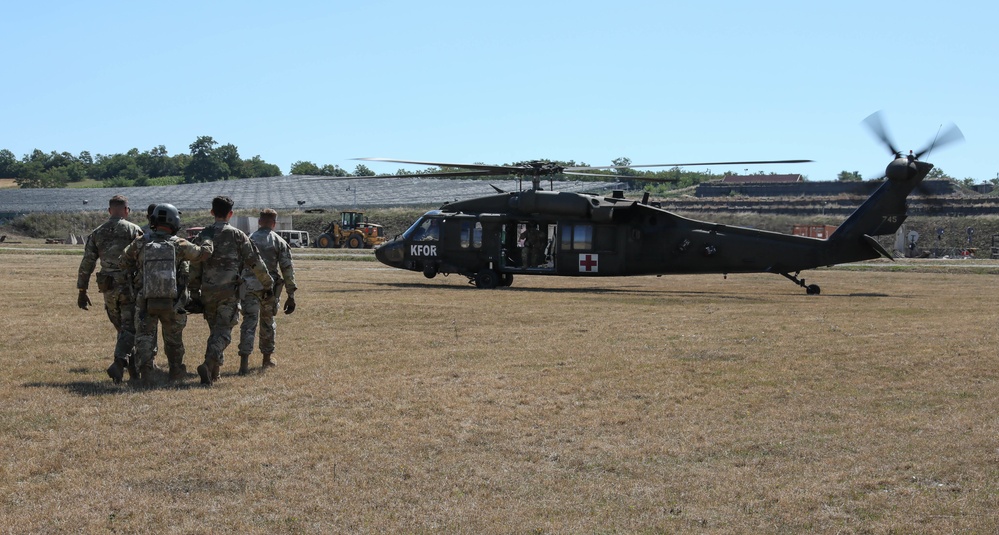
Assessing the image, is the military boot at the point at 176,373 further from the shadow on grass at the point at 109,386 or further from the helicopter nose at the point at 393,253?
the helicopter nose at the point at 393,253

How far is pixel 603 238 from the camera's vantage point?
24.2 metres

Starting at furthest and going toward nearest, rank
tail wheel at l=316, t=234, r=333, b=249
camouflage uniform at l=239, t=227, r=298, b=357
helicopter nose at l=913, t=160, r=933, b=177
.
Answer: tail wheel at l=316, t=234, r=333, b=249 → helicopter nose at l=913, t=160, r=933, b=177 → camouflage uniform at l=239, t=227, r=298, b=357

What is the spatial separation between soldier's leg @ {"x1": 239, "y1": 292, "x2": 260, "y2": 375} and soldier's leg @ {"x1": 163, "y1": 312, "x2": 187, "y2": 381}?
66 cm

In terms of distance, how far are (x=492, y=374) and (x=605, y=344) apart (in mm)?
2897

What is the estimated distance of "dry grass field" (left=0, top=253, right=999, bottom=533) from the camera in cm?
567

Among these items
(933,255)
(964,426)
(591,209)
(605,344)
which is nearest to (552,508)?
(964,426)

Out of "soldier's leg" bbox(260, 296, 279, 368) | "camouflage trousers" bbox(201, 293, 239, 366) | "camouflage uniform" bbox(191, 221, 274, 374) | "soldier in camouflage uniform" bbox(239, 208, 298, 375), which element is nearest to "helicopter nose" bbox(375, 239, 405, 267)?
"soldier in camouflage uniform" bbox(239, 208, 298, 375)

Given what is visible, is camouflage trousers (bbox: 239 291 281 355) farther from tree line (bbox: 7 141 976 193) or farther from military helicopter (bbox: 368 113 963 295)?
tree line (bbox: 7 141 976 193)

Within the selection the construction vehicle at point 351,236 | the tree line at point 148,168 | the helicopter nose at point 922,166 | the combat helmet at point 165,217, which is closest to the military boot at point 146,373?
the combat helmet at point 165,217

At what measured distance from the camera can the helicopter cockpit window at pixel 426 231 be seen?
25.8 meters

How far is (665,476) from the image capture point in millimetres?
6500

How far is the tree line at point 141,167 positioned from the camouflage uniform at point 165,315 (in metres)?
146

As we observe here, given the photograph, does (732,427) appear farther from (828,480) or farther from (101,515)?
(101,515)

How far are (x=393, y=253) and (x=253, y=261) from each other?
1652 cm
